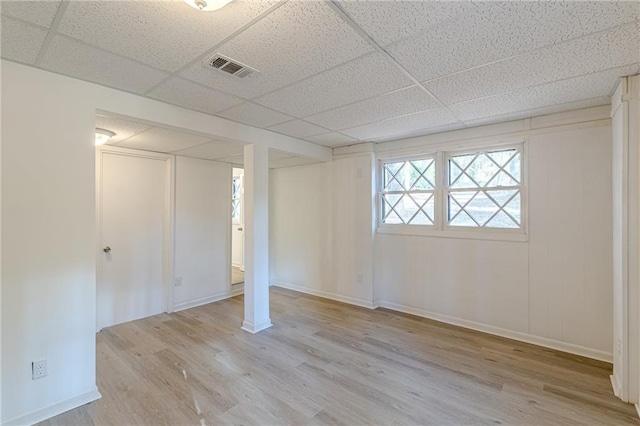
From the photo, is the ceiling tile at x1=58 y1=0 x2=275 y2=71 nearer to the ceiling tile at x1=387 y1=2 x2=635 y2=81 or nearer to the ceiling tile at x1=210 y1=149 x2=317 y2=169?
the ceiling tile at x1=387 y1=2 x2=635 y2=81

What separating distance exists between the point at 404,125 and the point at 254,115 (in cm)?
166

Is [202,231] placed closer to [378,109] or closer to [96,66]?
[96,66]

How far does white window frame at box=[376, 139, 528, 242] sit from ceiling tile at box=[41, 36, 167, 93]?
9.94ft

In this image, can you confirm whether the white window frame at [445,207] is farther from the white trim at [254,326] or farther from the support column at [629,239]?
the white trim at [254,326]

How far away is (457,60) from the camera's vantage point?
1.89 meters

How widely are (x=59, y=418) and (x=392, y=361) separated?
98.5 inches

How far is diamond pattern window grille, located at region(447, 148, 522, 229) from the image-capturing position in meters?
3.27

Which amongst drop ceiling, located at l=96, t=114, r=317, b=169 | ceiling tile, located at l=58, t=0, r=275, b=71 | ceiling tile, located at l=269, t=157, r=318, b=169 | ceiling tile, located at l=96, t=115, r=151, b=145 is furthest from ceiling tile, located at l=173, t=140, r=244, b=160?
ceiling tile, located at l=58, t=0, r=275, b=71

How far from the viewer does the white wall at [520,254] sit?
2.76 metres

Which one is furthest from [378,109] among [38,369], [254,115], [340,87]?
[38,369]

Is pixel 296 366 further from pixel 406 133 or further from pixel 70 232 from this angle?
pixel 406 133

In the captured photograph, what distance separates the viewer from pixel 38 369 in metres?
1.94

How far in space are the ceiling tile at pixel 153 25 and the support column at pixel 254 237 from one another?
64.7 inches

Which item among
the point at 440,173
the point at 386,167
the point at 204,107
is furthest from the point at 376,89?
the point at 386,167
